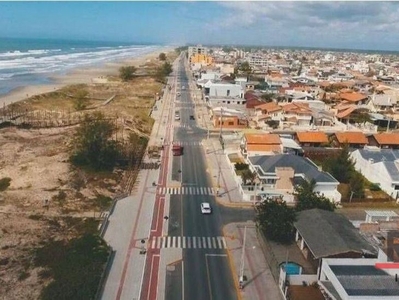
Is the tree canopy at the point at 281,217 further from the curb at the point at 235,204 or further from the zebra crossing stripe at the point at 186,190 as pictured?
the zebra crossing stripe at the point at 186,190

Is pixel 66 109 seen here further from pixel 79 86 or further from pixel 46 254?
pixel 46 254

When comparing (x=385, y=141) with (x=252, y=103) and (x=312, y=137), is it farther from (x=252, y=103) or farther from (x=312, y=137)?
(x=252, y=103)

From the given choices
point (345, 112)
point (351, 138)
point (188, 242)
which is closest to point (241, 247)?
point (188, 242)

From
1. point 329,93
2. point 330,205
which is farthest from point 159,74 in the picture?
point 330,205

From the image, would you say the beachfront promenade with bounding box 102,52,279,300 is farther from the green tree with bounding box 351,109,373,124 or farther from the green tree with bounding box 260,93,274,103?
the green tree with bounding box 260,93,274,103

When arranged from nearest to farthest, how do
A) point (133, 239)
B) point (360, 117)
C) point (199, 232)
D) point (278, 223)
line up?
point (278, 223)
point (133, 239)
point (199, 232)
point (360, 117)

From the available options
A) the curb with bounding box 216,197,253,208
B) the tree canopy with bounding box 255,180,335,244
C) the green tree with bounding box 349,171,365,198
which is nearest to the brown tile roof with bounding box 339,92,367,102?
the green tree with bounding box 349,171,365,198
